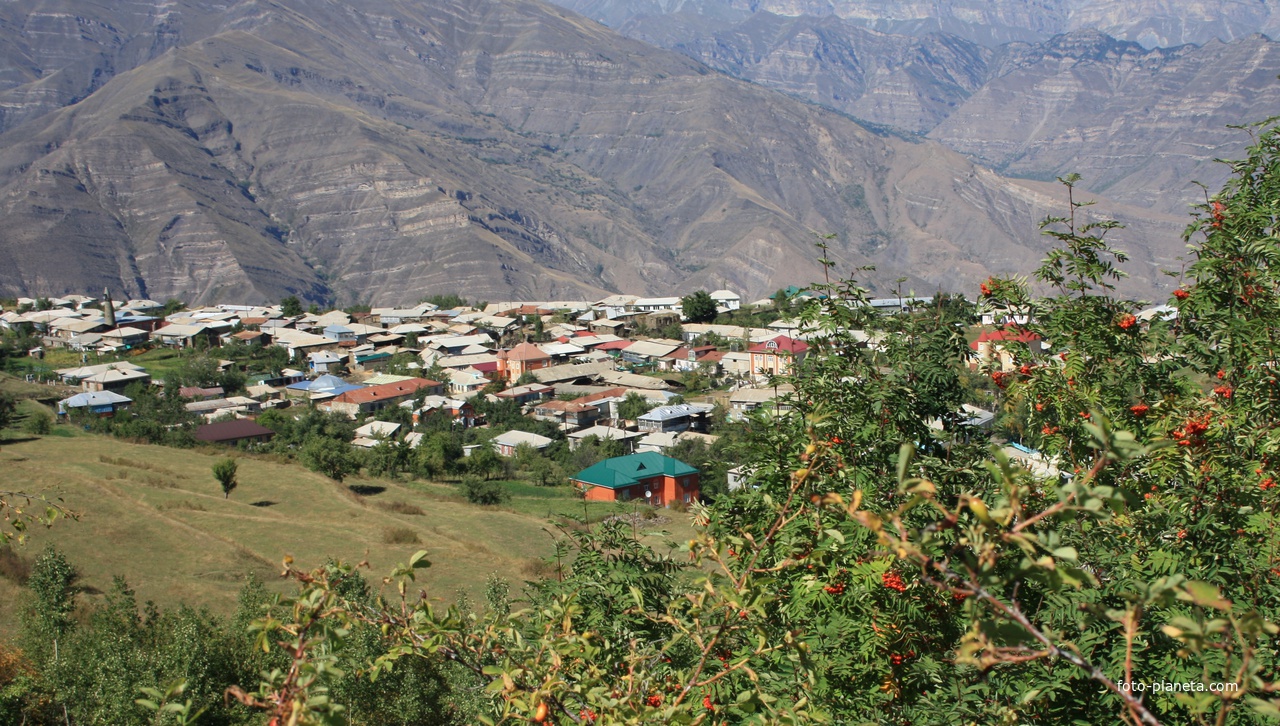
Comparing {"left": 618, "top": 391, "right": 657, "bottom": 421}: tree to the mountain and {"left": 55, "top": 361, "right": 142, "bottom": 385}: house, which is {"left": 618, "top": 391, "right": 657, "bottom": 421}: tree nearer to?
{"left": 55, "top": 361, "right": 142, "bottom": 385}: house

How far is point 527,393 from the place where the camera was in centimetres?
4606

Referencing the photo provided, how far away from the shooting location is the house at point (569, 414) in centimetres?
4188

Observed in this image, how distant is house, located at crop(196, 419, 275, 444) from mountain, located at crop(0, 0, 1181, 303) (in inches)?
2769

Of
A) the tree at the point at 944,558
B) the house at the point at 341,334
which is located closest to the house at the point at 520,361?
the house at the point at 341,334

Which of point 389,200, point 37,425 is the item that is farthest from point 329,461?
point 389,200

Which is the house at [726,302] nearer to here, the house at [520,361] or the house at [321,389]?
the house at [520,361]

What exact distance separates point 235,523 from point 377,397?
24.0 meters

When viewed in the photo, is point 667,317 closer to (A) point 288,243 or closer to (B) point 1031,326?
(B) point 1031,326

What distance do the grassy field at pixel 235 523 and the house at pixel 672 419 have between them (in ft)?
30.1

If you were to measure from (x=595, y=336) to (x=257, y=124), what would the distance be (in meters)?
114

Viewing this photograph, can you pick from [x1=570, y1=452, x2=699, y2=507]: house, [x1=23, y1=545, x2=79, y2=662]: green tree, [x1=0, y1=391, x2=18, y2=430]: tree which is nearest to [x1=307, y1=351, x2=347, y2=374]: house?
[x1=0, y1=391, x2=18, y2=430]: tree

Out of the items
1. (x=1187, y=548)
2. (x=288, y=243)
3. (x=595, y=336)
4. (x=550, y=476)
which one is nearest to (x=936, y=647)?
(x=1187, y=548)

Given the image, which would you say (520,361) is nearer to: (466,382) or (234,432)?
(466,382)

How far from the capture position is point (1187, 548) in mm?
3871
